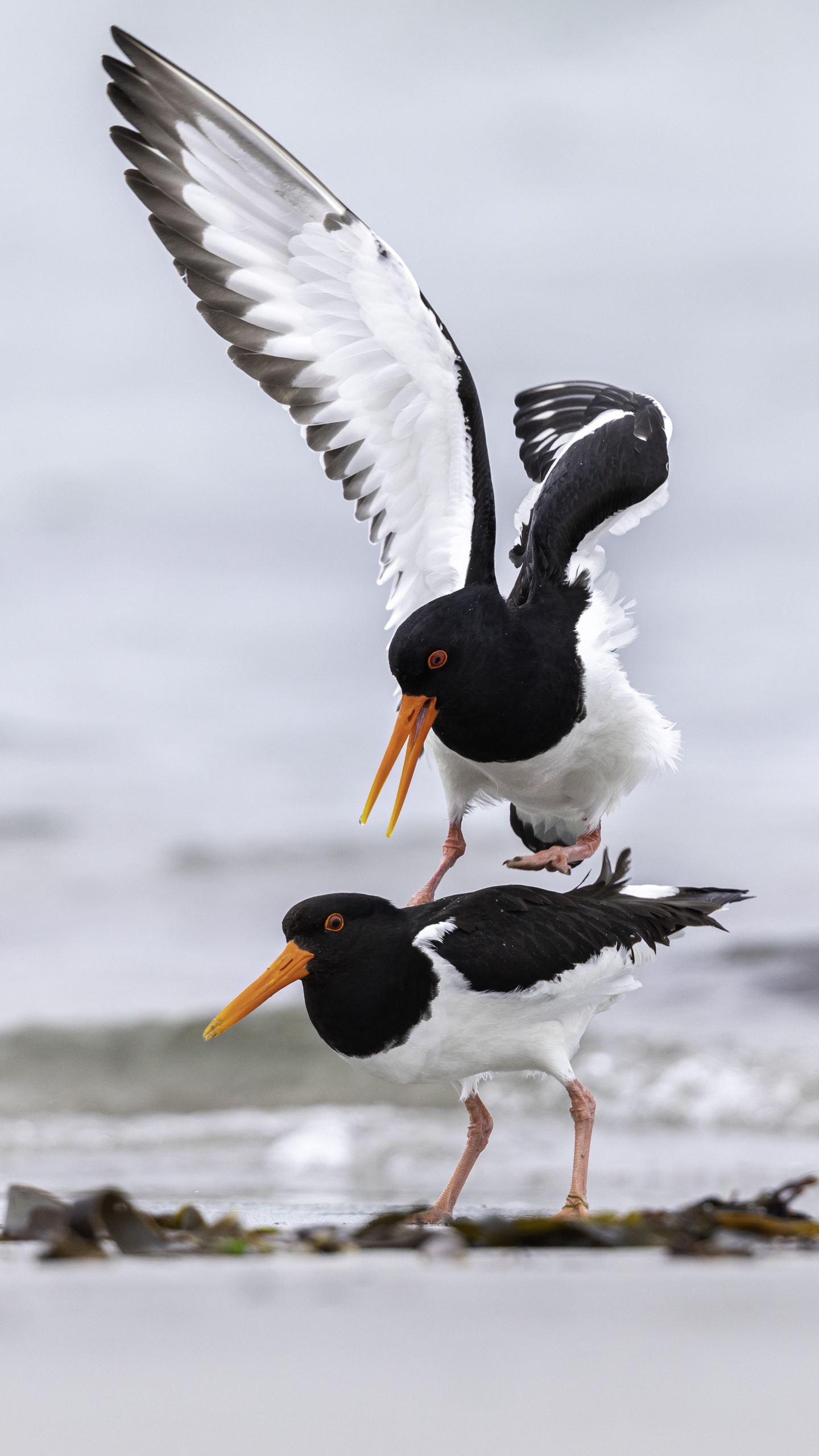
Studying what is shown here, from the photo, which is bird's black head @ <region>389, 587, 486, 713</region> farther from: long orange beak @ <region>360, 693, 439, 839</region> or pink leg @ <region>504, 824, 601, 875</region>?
pink leg @ <region>504, 824, 601, 875</region>

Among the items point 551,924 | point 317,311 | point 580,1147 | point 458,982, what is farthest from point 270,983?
point 317,311

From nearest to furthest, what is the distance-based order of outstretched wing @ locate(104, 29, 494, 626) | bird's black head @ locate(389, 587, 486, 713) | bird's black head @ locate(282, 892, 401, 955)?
bird's black head @ locate(282, 892, 401, 955) < bird's black head @ locate(389, 587, 486, 713) < outstretched wing @ locate(104, 29, 494, 626)

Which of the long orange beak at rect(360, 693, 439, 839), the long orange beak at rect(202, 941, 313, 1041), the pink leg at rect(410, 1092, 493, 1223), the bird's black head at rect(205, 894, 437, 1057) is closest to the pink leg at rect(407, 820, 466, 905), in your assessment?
the long orange beak at rect(360, 693, 439, 839)

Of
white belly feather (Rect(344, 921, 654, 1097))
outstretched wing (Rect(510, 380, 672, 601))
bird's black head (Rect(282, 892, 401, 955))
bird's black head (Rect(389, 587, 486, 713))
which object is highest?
outstretched wing (Rect(510, 380, 672, 601))

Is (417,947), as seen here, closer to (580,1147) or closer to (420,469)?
(580,1147)

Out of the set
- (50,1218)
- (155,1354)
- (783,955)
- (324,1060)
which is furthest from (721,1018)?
(155,1354)

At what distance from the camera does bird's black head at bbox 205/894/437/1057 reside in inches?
171

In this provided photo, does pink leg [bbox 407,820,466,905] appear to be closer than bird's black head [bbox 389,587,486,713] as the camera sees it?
No

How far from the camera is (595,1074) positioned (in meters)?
9.46

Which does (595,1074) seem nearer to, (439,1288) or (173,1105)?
(173,1105)

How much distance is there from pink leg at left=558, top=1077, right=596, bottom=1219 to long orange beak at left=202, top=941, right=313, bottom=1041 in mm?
892

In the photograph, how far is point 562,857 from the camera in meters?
5.30

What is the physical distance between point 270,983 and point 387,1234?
134cm

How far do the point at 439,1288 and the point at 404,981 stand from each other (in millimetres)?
1551
